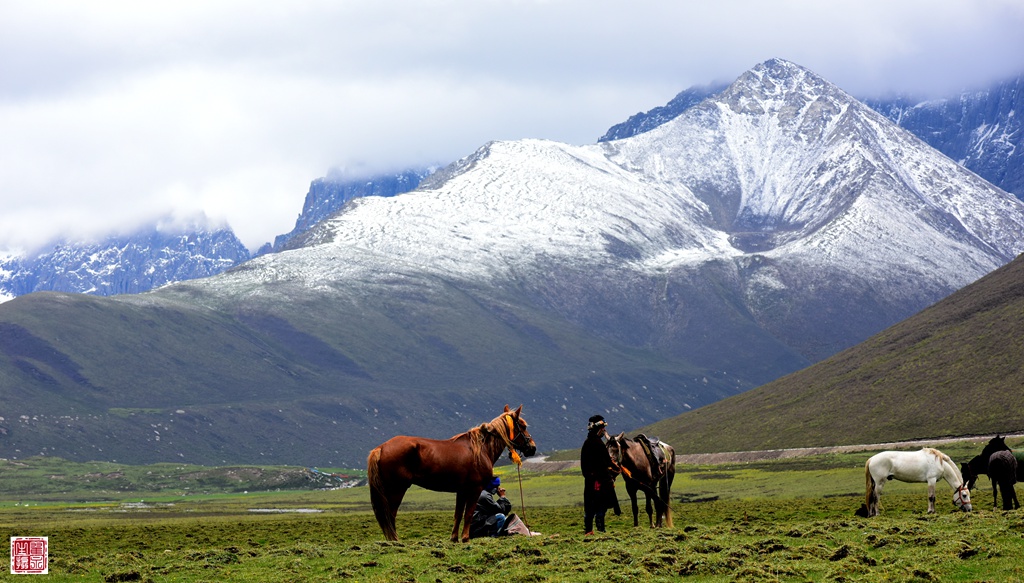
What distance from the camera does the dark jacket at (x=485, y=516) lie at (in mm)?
42188

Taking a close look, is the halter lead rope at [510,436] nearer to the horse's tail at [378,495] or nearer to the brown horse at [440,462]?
the brown horse at [440,462]

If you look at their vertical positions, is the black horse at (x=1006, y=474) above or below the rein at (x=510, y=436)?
below

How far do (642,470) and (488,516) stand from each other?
22.4 feet

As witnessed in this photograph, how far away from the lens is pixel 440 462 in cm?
3862

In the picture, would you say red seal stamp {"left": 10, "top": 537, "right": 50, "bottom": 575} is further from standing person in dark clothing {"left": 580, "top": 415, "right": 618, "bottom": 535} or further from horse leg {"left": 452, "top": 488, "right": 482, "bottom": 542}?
standing person in dark clothing {"left": 580, "top": 415, "right": 618, "bottom": 535}

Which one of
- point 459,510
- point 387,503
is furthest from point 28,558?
point 459,510

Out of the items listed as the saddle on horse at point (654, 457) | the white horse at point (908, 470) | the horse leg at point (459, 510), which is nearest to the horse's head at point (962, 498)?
the white horse at point (908, 470)

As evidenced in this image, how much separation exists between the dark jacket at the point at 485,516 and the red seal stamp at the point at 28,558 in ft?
48.5

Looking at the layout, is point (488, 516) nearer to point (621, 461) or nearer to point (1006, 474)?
point (621, 461)

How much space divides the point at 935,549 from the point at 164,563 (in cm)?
2451

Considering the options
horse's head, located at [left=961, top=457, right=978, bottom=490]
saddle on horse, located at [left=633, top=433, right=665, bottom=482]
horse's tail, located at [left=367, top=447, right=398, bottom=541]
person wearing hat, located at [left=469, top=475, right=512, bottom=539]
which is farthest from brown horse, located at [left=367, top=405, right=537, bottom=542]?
horse's head, located at [left=961, top=457, right=978, bottom=490]

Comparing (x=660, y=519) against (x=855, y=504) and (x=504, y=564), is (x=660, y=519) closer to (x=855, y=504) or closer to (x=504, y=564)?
(x=504, y=564)

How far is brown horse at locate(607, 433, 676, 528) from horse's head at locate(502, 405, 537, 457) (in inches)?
183

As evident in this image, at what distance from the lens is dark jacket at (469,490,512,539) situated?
42188 mm
